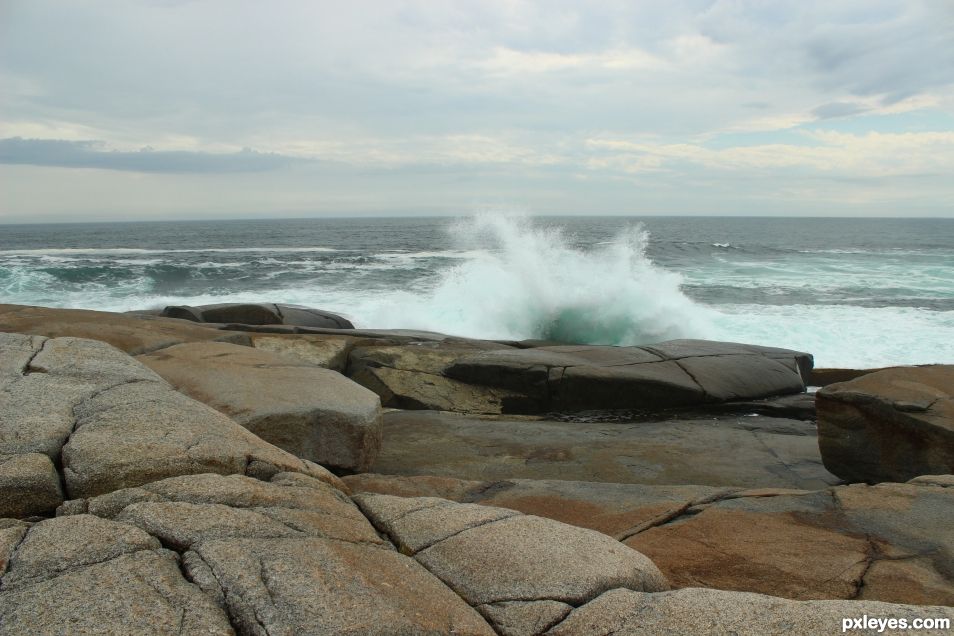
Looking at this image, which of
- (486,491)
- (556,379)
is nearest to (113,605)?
(486,491)

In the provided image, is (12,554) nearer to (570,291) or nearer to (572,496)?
(572,496)

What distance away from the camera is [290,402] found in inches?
180

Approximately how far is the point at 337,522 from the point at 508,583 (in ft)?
2.44

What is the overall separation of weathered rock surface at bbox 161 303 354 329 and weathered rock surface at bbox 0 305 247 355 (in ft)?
11.8

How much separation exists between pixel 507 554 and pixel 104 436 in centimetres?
188

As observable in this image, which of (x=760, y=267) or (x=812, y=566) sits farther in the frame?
(x=760, y=267)

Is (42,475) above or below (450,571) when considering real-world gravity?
above

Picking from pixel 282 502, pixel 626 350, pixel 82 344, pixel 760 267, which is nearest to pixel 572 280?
pixel 626 350

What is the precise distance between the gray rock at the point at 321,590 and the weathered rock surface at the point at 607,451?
2661mm

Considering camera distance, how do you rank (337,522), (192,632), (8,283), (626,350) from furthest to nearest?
(8,283)
(626,350)
(337,522)
(192,632)

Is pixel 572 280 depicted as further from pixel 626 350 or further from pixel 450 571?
pixel 450 571

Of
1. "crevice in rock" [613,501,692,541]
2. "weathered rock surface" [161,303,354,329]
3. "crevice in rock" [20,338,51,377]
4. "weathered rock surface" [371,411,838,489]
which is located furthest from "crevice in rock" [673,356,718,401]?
"weathered rock surface" [161,303,354,329]

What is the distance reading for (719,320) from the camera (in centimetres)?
1451

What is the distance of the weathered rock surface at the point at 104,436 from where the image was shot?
2.82 m
